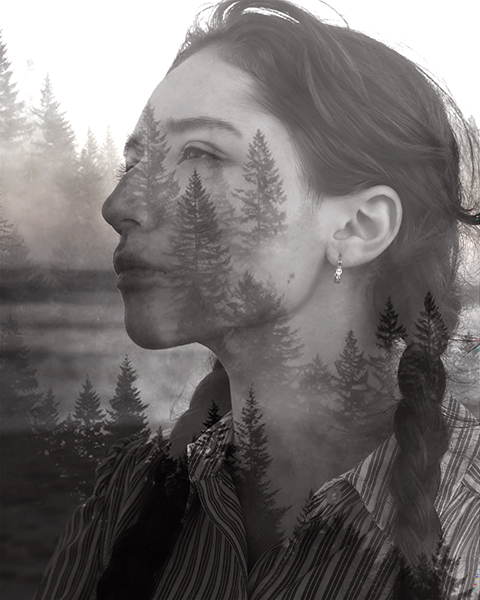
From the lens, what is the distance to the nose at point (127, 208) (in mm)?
837

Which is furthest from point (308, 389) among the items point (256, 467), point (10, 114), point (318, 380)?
point (10, 114)

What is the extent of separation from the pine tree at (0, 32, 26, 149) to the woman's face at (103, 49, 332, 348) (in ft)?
0.58

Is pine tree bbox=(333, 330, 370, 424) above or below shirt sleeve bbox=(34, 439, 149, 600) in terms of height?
above

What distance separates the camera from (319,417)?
85 centimetres

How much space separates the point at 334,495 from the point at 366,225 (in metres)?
0.35

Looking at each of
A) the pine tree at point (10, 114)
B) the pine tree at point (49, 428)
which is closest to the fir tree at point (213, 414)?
the pine tree at point (49, 428)

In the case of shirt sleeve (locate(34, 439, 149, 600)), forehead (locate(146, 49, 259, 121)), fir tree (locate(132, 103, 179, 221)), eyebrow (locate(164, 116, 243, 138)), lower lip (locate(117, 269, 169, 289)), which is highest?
forehead (locate(146, 49, 259, 121))

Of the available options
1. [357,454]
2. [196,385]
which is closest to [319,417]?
[357,454]

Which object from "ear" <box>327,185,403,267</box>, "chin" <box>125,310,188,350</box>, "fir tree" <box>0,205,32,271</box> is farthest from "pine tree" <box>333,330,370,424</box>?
"fir tree" <box>0,205,32,271</box>

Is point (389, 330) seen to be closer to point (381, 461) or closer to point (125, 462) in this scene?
point (381, 461)

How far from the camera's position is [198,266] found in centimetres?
83

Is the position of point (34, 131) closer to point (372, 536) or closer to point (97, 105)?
point (97, 105)

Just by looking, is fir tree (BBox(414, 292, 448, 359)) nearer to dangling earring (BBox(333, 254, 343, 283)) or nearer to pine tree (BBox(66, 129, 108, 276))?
dangling earring (BBox(333, 254, 343, 283))

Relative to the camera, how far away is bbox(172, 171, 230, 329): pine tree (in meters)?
0.82
